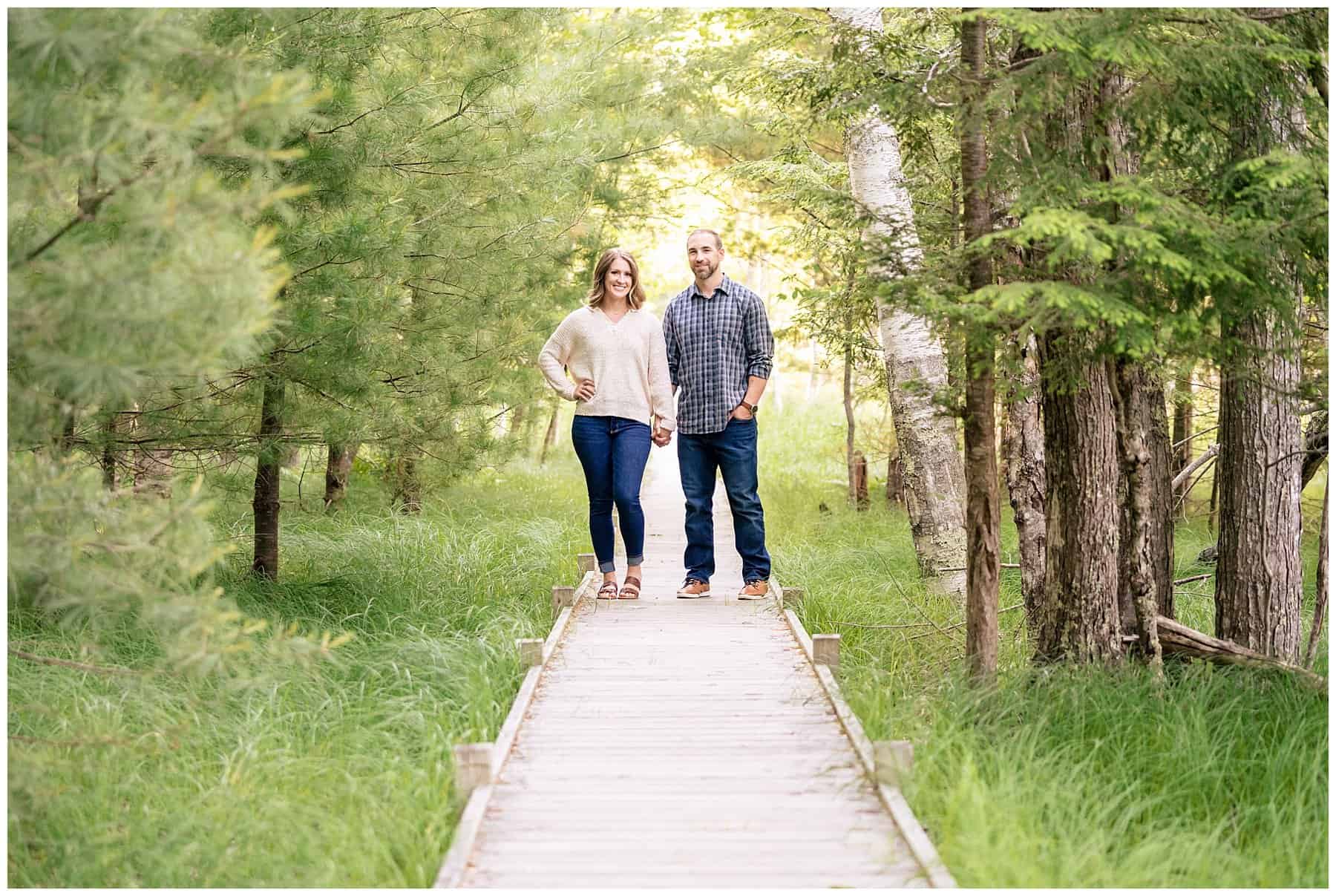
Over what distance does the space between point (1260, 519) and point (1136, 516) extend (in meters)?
0.91

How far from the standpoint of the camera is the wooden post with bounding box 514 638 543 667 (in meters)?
5.23

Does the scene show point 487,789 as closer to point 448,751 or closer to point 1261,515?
point 448,751

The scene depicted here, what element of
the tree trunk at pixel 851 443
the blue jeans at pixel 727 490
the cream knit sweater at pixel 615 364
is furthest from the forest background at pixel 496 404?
the tree trunk at pixel 851 443

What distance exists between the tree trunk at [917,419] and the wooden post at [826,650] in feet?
8.88

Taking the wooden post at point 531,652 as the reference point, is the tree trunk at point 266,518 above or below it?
above

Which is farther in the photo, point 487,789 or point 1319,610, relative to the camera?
point 1319,610

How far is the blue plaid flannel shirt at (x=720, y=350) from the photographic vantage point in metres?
6.31

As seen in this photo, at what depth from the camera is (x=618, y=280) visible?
6215 mm

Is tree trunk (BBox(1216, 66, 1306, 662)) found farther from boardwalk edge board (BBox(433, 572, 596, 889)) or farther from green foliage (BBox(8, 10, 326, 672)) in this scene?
green foliage (BBox(8, 10, 326, 672))

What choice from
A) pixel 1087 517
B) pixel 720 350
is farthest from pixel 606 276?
pixel 1087 517

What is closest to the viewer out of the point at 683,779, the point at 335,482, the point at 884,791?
the point at 884,791

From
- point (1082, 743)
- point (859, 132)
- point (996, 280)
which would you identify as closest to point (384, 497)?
point (859, 132)

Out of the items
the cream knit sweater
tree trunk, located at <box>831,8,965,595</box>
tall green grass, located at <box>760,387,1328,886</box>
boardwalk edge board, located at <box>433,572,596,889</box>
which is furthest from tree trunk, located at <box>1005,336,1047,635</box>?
boardwalk edge board, located at <box>433,572,596,889</box>

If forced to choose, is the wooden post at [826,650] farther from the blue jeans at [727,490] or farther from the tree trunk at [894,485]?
the tree trunk at [894,485]
